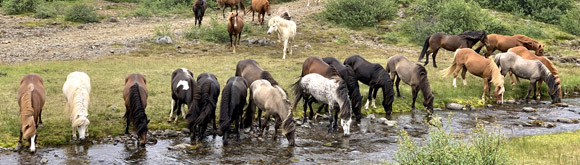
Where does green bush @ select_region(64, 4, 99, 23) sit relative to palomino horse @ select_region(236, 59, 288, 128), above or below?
above

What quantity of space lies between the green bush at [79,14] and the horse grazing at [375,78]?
17508 millimetres

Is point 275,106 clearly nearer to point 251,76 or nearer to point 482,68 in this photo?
point 251,76

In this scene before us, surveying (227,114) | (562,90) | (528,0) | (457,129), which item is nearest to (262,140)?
(227,114)

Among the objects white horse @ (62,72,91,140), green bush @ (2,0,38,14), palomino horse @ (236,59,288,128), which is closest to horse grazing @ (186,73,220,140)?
palomino horse @ (236,59,288,128)

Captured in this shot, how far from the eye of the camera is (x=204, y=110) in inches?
480

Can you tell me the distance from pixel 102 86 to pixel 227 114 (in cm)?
614

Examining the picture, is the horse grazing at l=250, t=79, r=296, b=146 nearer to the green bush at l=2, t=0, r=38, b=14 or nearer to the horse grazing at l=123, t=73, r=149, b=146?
the horse grazing at l=123, t=73, r=149, b=146

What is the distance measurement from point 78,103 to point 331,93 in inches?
233

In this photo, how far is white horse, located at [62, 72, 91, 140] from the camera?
36.9 feet

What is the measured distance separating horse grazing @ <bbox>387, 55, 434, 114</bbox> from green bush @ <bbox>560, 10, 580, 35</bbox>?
19.4 m

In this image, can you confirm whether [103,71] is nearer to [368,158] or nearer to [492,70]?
[368,158]

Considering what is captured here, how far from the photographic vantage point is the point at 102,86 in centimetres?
1641

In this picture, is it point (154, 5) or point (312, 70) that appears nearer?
point (312, 70)

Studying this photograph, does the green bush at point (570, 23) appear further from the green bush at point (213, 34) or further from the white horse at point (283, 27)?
the green bush at point (213, 34)
